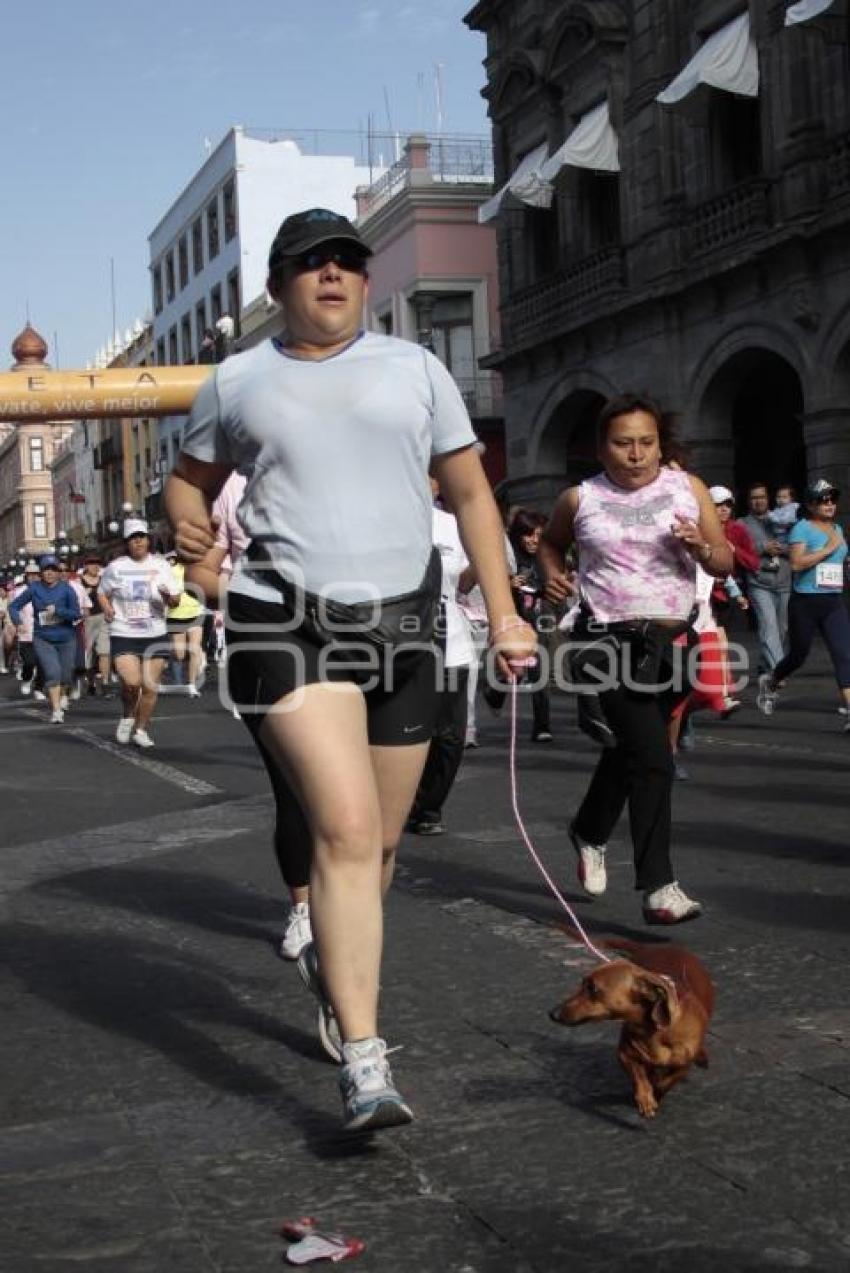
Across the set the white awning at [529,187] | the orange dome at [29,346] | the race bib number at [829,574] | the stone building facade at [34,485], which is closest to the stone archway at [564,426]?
the white awning at [529,187]

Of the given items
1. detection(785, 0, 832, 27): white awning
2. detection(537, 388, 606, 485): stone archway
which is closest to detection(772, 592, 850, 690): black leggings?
detection(785, 0, 832, 27): white awning

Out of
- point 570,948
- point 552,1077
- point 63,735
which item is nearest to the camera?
point 552,1077

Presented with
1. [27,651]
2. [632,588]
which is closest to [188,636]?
[27,651]

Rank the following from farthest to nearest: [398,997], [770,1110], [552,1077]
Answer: [398,997] < [552,1077] < [770,1110]

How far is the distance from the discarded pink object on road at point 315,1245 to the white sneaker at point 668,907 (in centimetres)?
257

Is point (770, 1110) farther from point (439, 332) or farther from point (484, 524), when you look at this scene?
point (439, 332)

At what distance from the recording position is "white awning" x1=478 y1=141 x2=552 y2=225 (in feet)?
94.2

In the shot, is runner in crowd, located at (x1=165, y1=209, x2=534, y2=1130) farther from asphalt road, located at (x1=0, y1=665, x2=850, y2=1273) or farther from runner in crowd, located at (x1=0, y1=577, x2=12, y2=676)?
runner in crowd, located at (x1=0, y1=577, x2=12, y2=676)

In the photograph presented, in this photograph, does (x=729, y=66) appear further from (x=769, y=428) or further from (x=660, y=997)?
(x=660, y=997)

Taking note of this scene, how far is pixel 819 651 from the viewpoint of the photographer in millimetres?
20406

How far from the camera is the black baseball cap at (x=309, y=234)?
3.65m

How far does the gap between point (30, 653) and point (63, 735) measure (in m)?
6.84

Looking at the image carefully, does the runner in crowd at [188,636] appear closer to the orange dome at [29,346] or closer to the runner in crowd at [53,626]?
the runner in crowd at [53,626]

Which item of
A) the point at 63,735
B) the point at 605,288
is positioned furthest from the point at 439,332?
the point at 63,735
